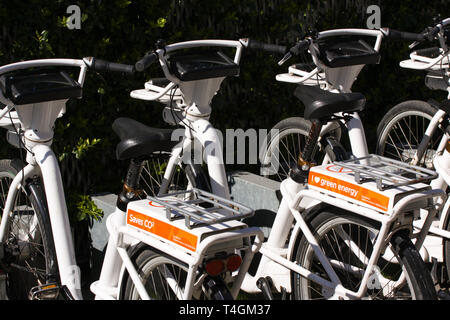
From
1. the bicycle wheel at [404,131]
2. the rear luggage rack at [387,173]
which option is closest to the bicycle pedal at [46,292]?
the rear luggage rack at [387,173]

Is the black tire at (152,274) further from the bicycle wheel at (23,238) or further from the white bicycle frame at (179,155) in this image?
the bicycle wheel at (23,238)

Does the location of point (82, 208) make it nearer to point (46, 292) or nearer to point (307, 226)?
point (46, 292)

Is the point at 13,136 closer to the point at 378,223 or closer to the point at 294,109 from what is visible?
the point at 378,223

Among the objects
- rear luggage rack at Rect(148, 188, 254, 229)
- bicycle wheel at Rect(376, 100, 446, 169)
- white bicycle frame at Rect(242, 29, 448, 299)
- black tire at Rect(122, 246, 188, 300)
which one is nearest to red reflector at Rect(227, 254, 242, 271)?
rear luggage rack at Rect(148, 188, 254, 229)

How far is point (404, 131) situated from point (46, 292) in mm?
3001

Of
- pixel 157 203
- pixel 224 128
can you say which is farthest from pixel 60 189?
pixel 224 128

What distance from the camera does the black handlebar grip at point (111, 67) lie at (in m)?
3.39

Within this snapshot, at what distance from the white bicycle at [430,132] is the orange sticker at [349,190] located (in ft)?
2.61

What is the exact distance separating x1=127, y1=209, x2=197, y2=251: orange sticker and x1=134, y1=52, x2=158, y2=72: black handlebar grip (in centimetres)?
68

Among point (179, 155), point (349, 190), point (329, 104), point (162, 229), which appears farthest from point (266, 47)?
point (162, 229)

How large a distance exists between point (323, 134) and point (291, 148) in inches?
48.7

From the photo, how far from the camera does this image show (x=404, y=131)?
557 cm

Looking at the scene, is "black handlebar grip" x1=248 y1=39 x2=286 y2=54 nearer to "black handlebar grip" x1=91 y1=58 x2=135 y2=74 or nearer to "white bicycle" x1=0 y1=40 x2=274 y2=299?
"white bicycle" x1=0 y1=40 x2=274 y2=299

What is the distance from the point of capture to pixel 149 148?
3.24 metres
